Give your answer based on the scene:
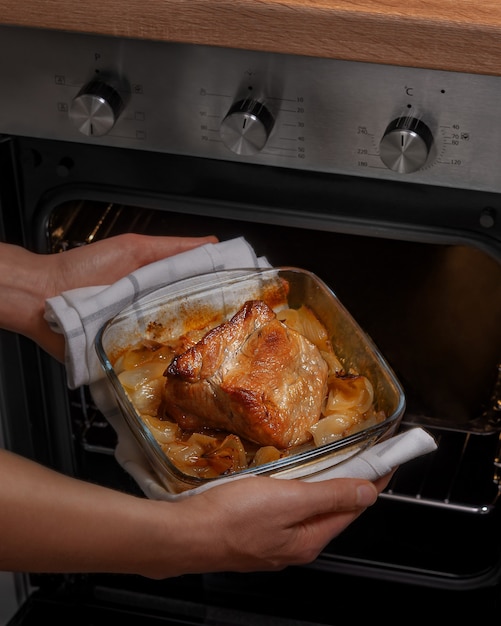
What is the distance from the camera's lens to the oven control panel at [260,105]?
1108 millimetres

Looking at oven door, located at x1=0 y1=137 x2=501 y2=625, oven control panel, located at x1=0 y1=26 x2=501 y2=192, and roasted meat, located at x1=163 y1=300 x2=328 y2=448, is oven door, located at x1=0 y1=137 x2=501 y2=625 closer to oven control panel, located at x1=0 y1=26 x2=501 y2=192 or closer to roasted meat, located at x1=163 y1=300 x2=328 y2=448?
oven control panel, located at x1=0 y1=26 x2=501 y2=192

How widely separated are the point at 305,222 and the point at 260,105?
17cm

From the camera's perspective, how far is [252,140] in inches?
45.4

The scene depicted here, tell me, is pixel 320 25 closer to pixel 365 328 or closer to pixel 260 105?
pixel 260 105

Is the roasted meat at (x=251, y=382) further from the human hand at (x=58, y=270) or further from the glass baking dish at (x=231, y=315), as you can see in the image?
the human hand at (x=58, y=270)

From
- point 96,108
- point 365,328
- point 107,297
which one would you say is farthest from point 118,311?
point 365,328

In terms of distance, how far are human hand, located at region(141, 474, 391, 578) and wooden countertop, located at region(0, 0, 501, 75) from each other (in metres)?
0.44

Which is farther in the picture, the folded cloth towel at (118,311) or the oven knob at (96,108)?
the oven knob at (96,108)

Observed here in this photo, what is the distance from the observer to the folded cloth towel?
106cm

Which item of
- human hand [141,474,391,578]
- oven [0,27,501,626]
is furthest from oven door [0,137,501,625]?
human hand [141,474,391,578]

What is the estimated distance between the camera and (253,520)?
40.7 inches

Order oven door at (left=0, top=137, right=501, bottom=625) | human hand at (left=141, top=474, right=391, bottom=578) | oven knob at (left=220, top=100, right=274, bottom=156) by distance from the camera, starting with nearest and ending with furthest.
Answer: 1. human hand at (left=141, top=474, right=391, bottom=578)
2. oven knob at (left=220, top=100, right=274, bottom=156)
3. oven door at (left=0, top=137, right=501, bottom=625)

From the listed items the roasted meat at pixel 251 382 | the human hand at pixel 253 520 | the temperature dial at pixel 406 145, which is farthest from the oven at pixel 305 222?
the human hand at pixel 253 520

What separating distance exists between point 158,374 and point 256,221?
0.24m
